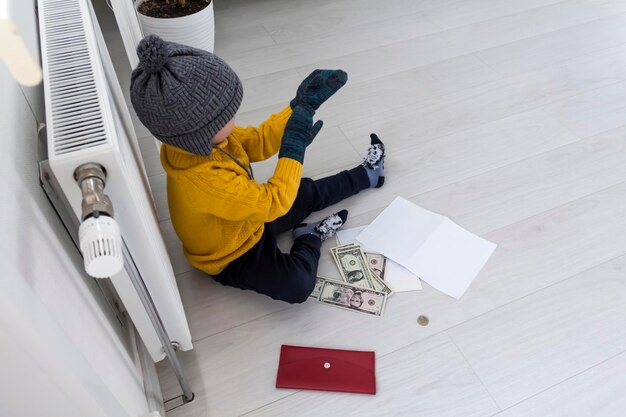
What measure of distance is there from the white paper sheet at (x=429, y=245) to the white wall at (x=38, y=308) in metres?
0.77

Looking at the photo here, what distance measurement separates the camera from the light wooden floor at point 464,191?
3.63 feet

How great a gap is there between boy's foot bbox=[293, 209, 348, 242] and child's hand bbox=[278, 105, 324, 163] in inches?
11.8

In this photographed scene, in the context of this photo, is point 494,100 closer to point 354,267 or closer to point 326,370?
→ point 354,267

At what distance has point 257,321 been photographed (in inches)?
47.6

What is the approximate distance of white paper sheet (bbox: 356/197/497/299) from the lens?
1295 mm

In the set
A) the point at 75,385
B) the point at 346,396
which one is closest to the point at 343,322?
the point at 346,396

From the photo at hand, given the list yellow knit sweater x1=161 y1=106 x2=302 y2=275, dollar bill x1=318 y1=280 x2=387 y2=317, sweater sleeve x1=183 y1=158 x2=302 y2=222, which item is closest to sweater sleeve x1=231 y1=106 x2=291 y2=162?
yellow knit sweater x1=161 y1=106 x2=302 y2=275

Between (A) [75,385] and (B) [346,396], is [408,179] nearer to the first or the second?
(B) [346,396]

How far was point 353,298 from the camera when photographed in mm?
1248

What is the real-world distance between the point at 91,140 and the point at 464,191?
1.09m

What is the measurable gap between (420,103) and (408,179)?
377 millimetres

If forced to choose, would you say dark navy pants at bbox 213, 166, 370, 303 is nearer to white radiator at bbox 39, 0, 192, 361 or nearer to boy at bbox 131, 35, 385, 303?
boy at bbox 131, 35, 385, 303

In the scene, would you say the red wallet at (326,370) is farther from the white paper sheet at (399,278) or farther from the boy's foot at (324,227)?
the boy's foot at (324,227)

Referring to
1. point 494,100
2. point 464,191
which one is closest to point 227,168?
point 464,191
